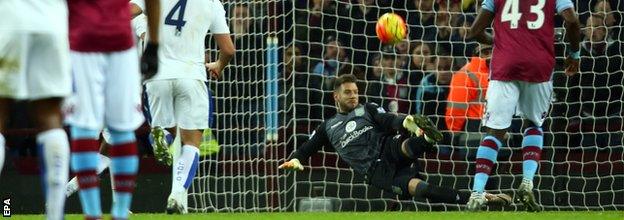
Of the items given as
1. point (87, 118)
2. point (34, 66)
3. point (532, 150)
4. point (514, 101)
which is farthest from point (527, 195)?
point (34, 66)

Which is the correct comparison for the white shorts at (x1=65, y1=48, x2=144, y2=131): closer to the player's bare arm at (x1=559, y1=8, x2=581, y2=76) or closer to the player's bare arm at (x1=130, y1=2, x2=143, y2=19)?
the player's bare arm at (x1=130, y1=2, x2=143, y2=19)

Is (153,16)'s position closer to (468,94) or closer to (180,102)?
(180,102)

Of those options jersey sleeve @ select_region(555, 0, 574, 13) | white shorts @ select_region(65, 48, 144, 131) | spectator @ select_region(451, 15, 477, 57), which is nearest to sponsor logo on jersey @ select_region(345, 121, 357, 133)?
spectator @ select_region(451, 15, 477, 57)

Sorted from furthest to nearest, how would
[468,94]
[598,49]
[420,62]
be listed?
[420,62] < [598,49] < [468,94]

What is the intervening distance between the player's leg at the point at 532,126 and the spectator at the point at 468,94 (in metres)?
3.05

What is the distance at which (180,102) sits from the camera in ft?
36.0

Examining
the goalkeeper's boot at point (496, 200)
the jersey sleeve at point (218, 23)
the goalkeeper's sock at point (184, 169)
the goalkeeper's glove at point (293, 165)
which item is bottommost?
the goalkeeper's boot at point (496, 200)

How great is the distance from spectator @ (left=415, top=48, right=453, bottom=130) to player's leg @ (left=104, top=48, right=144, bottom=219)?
8137 mm

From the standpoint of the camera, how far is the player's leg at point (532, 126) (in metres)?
11.2

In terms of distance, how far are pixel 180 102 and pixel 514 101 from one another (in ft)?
8.13

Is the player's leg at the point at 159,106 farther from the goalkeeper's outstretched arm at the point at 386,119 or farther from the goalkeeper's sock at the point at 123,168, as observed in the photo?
the goalkeeper's sock at the point at 123,168

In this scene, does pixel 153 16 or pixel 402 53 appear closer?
pixel 153 16

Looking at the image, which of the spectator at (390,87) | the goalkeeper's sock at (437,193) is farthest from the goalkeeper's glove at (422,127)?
the spectator at (390,87)

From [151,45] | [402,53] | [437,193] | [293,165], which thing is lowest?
[437,193]
